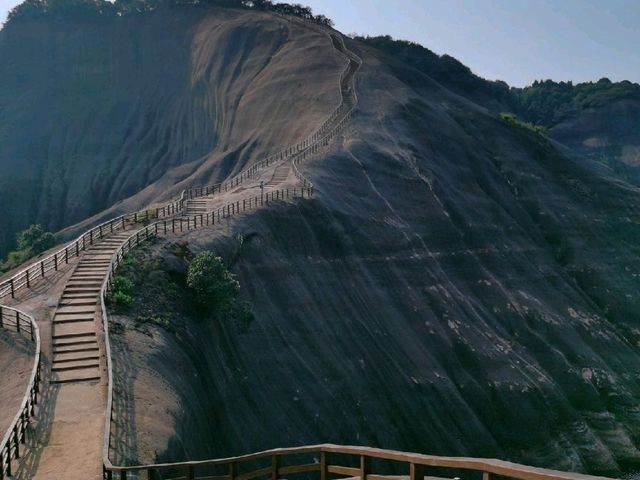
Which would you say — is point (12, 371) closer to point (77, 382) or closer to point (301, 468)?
point (77, 382)

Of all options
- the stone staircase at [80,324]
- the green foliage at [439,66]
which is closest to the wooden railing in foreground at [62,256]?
the stone staircase at [80,324]

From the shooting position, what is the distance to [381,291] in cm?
4381

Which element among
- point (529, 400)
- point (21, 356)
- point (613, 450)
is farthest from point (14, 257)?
point (613, 450)

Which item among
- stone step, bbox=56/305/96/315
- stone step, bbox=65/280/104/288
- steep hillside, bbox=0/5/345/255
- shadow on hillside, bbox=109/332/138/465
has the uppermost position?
steep hillside, bbox=0/5/345/255

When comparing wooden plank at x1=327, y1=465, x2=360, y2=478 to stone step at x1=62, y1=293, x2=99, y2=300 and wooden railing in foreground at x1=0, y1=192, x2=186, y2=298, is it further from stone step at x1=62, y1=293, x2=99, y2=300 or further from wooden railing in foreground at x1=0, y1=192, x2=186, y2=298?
wooden railing in foreground at x1=0, y1=192, x2=186, y2=298

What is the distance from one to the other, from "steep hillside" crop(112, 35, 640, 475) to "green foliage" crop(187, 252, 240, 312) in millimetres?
925

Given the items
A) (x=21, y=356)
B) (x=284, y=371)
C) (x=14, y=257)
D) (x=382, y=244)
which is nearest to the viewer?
(x=21, y=356)

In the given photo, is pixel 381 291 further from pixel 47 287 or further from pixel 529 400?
pixel 47 287

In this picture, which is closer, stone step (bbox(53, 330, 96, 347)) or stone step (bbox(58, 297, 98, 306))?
stone step (bbox(53, 330, 96, 347))

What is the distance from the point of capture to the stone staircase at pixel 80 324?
21.9 m

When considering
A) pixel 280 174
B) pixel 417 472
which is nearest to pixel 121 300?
pixel 417 472

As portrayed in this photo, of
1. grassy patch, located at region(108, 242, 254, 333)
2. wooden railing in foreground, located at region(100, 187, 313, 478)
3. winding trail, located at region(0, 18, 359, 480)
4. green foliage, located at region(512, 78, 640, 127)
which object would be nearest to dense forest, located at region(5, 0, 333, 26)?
green foliage, located at region(512, 78, 640, 127)

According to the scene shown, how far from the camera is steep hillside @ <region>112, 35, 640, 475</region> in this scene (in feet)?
91.5

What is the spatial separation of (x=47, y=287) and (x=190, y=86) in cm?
7875
